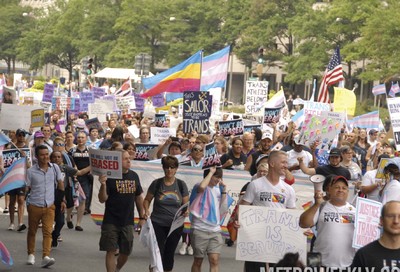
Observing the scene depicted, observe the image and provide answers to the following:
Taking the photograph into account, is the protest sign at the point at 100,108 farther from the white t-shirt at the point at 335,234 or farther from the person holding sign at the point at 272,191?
the white t-shirt at the point at 335,234

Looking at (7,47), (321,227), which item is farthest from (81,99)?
(7,47)

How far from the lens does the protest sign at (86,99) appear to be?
104ft

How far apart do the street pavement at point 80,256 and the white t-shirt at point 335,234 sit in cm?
441

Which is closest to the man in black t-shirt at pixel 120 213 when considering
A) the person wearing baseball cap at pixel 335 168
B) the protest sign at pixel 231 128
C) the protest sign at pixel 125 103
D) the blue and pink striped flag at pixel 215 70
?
the person wearing baseball cap at pixel 335 168

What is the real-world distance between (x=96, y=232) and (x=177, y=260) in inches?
104

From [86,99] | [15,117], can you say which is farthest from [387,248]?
[86,99]

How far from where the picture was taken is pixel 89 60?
4788 cm

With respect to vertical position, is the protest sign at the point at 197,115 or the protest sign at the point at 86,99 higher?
the protest sign at the point at 197,115

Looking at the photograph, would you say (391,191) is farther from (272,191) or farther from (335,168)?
(335,168)

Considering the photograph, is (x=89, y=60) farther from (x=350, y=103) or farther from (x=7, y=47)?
(x=7, y=47)

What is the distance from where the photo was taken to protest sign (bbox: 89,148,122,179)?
1112 cm

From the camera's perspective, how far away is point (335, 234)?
8836 mm

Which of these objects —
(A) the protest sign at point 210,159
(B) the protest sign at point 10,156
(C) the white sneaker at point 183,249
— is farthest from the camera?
(C) the white sneaker at point 183,249

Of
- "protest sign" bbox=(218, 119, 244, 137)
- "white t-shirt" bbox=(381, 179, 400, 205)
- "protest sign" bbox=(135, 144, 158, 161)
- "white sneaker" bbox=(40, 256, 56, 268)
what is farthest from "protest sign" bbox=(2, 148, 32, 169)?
"white t-shirt" bbox=(381, 179, 400, 205)
